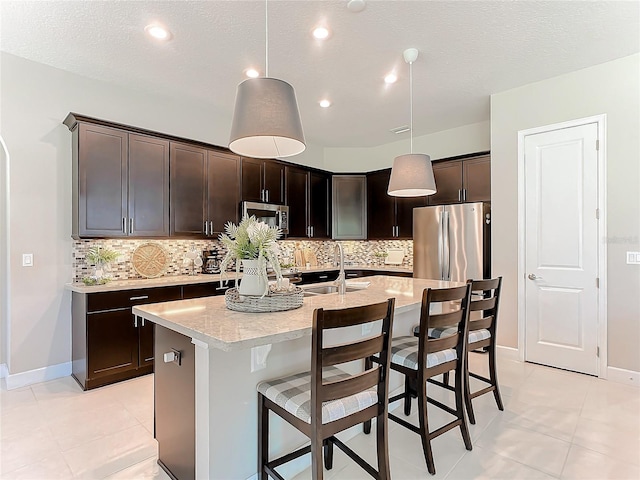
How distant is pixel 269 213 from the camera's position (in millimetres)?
4848

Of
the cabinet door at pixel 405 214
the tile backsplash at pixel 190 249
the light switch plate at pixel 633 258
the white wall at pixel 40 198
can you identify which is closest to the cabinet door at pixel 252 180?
the tile backsplash at pixel 190 249

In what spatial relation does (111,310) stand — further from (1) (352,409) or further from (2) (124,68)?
(1) (352,409)

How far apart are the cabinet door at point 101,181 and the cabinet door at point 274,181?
5.95 ft

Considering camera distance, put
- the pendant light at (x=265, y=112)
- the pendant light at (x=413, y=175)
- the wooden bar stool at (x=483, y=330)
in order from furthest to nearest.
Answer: the pendant light at (x=413, y=175) < the wooden bar stool at (x=483, y=330) < the pendant light at (x=265, y=112)

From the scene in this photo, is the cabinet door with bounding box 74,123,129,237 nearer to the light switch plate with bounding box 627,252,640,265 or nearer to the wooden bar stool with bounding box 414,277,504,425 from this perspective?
the wooden bar stool with bounding box 414,277,504,425

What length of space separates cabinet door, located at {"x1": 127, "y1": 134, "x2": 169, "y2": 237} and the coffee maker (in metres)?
0.67

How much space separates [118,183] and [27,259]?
1070 millimetres

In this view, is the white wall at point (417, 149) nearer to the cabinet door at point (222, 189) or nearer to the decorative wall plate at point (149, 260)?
the cabinet door at point (222, 189)

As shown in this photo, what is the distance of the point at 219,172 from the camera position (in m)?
4.30

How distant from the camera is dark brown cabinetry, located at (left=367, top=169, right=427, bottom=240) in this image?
5352mm

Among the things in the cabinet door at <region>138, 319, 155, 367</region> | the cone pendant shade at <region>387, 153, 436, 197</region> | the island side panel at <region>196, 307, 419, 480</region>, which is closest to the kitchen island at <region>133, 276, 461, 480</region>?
the island side panel at <region>196, 307, 419, 480</region>

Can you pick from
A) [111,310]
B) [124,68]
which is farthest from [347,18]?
[111,310]

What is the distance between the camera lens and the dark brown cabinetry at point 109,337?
3104 millimetres

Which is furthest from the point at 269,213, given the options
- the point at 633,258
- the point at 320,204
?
Result: the point at 633,258
